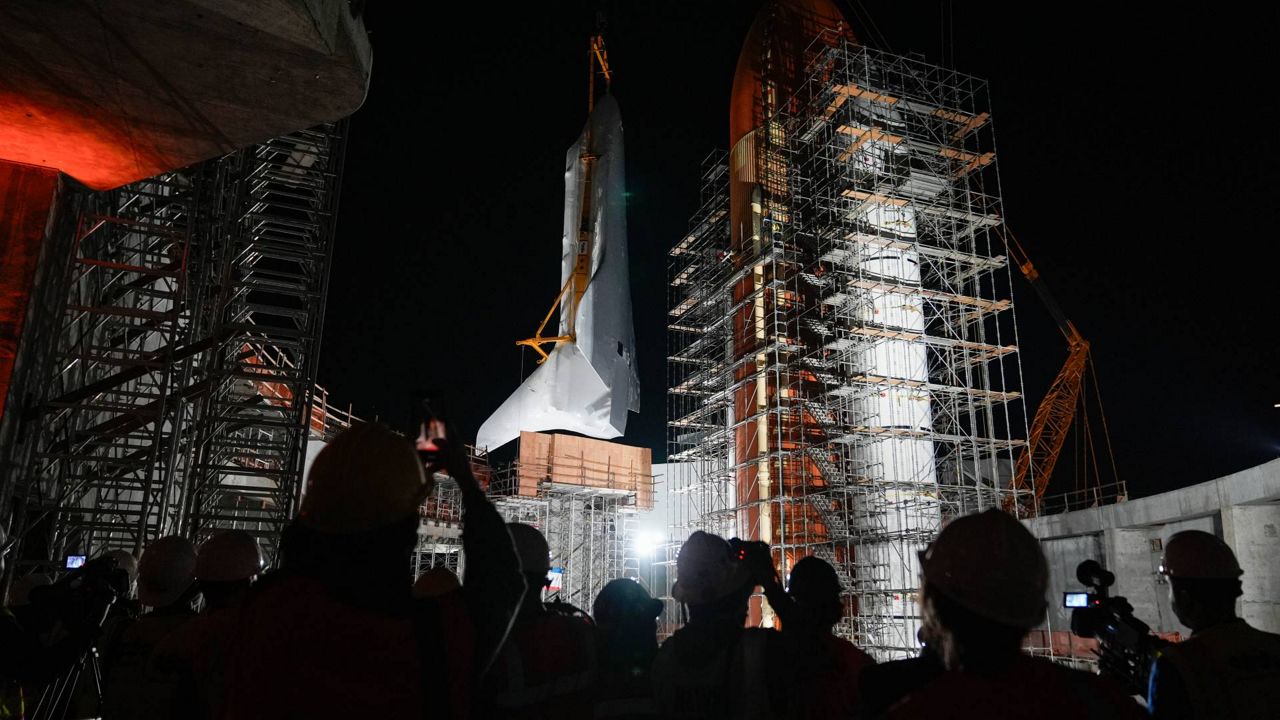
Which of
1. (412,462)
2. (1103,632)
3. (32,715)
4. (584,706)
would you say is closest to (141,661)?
(32,715)

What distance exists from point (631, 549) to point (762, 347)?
12.5m

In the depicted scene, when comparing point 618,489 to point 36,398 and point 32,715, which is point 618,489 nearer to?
point 36,398

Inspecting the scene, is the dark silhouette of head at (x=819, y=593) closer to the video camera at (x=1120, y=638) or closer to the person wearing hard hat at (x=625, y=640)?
the person wearing hard hat at (x=625, y=640)

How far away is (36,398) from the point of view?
10148 millimetres

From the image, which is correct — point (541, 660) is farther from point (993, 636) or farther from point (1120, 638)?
point (1120, 638)

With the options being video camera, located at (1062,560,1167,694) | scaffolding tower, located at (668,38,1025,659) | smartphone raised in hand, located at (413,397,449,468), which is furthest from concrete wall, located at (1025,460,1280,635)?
smartphone raised in hand, located at (413,397,449,468)

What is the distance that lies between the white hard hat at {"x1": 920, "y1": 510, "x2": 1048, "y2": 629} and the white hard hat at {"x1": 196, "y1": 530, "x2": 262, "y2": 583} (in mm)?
2846

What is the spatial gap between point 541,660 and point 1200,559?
266cm

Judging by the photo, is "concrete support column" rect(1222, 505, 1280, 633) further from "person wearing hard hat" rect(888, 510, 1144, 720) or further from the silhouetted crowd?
"person wearing hard hat" rect(888, 510, 1144, 720)

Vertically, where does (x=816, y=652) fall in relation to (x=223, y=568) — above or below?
below

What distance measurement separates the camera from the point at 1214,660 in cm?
312

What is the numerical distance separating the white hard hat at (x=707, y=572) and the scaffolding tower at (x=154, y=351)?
369 inches

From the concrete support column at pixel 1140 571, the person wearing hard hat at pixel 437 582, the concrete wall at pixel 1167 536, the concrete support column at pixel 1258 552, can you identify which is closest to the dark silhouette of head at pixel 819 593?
the person wearing hard hat at pixel 437 582

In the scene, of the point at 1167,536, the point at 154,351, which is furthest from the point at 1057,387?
the point at 154,351
